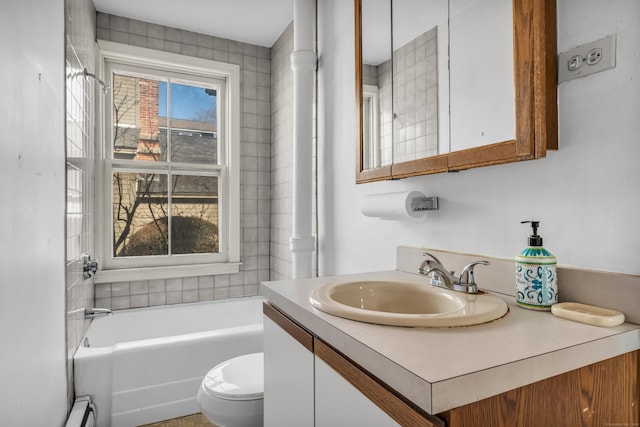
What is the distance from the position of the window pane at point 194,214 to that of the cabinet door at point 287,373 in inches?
73.5

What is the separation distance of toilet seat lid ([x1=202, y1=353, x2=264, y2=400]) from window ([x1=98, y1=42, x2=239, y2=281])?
4.26ft

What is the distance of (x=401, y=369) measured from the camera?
21.6 inches

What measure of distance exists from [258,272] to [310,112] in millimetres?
1476

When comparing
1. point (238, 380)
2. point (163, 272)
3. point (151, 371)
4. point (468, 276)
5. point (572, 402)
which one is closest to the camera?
point (572, 402)

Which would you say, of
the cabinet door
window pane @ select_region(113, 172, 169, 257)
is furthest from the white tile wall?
window pane @ select_region(113, 172, 169, 257)

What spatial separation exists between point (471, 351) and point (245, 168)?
2538 millimetres

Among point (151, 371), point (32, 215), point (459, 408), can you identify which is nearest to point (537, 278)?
point (459, 408)

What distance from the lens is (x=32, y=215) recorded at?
3.73 feet

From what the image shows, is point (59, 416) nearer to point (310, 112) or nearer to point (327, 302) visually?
point (327, 302)

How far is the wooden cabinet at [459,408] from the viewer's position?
0.55 m

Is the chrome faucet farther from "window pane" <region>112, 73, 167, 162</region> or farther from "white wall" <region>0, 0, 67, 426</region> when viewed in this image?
"window pane" <region>112, 73, 167, 162</region>

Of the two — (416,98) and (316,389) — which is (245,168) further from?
(316,389)

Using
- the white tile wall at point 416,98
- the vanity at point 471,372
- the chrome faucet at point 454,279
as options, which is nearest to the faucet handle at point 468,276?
the chrome faucet at point 454,279

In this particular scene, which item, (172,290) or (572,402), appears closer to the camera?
(572,402)
